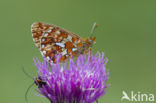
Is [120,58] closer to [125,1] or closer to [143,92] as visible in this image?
[143,92]

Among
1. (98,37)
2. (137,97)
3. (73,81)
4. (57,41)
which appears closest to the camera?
(73,81)

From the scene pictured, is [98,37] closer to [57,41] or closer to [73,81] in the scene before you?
[57,41]

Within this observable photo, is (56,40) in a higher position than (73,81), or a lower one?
higher

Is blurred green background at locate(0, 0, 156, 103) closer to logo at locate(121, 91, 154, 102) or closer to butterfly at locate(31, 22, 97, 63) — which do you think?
logo at locate(121, 91, 154, 102)

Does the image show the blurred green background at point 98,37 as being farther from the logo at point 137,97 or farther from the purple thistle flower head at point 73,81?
the purple thistle flower head at point 73,81

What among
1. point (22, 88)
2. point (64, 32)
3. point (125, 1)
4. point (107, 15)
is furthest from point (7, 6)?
point (64, 32)

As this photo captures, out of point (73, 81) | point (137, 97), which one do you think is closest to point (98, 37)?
point (137, 97)
